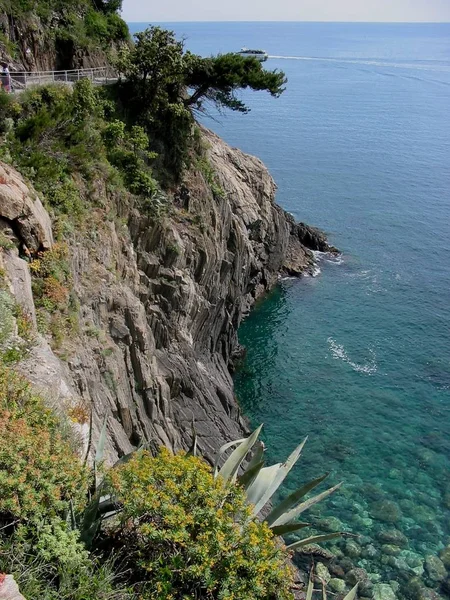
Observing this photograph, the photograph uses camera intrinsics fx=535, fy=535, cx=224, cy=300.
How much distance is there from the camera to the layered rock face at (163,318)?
2109cm

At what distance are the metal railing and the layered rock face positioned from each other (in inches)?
344

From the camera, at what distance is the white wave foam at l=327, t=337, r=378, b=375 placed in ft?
144

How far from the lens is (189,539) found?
31.1 ft

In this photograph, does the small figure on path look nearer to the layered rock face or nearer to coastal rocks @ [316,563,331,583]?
the layered rock face

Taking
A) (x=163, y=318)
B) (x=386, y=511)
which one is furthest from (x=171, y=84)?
(x=386, y=511)

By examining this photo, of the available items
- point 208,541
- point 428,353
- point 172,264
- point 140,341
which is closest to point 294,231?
point 428,353

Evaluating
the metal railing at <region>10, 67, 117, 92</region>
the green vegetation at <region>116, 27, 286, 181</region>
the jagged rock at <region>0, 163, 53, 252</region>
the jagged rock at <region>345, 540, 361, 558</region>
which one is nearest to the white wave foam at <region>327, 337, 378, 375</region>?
the jagged rock at <region>345, 540, 361, 558</region>

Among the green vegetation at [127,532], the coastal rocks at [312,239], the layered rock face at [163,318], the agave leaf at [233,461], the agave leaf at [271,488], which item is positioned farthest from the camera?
the coastal rocks at [312,239]

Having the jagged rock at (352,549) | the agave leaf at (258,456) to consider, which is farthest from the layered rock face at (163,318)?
the jagged rock at (352,549)

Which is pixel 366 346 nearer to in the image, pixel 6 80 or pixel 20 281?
pixel 6 80

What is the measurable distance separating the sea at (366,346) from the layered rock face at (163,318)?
526 cm

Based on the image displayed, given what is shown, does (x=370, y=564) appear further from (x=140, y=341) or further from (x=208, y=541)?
(x=208, y=541)

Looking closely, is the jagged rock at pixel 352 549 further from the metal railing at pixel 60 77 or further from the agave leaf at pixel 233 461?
the metal railing at pixel 60 77

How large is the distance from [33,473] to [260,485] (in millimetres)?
6368
